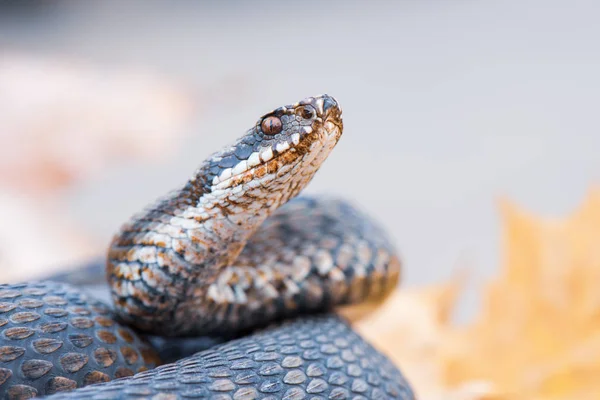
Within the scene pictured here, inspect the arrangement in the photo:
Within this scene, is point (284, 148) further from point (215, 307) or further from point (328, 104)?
point (215, 307)

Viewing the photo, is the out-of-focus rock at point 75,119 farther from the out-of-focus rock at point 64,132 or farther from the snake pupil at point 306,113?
the snake pupil at point 306,113

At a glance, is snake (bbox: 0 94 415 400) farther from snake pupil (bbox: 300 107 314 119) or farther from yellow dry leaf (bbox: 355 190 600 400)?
yellow dry leaf (bbox: 355 190 600 400)

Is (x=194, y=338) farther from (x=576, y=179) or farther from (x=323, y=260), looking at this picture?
(x=576, y=179)

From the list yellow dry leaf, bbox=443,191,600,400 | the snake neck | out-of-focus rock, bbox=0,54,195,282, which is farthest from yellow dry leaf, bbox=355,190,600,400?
out-of-focus rock, bbox=0,54,195,282

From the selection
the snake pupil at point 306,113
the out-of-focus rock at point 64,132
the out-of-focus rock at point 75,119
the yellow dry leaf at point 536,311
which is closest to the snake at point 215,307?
the snake pupil at point 306,113

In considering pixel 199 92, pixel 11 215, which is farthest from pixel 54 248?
pixel 199 92

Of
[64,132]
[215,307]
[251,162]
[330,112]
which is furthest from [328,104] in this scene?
[64,132]
